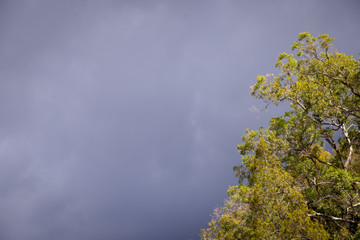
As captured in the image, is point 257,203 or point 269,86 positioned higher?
point 269,86

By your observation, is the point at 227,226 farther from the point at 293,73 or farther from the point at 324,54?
the point at 324,54

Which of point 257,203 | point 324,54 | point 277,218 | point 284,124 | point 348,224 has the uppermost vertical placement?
point 324,54

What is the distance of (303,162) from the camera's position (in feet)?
49.8

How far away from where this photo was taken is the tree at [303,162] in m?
9.92

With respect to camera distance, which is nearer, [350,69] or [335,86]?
[350,69]

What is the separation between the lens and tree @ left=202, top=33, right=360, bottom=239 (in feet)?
32.6

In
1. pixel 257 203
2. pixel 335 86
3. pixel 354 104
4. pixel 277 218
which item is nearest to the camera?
pixel 277 218

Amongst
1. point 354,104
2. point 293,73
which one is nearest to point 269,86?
point 293,73

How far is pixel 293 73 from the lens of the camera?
15625 millimetres

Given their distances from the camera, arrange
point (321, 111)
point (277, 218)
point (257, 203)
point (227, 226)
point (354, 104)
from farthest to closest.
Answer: point (227, 226)
point (354, 104)
point (321, 111)
point (257, 203)
point (277, 218)

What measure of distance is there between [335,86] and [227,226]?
1294 centimetres

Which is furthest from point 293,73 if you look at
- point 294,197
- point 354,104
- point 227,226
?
point 227,226

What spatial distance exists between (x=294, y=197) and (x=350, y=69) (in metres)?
8.79

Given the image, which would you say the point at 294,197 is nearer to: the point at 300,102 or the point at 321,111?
the point at 321,111
